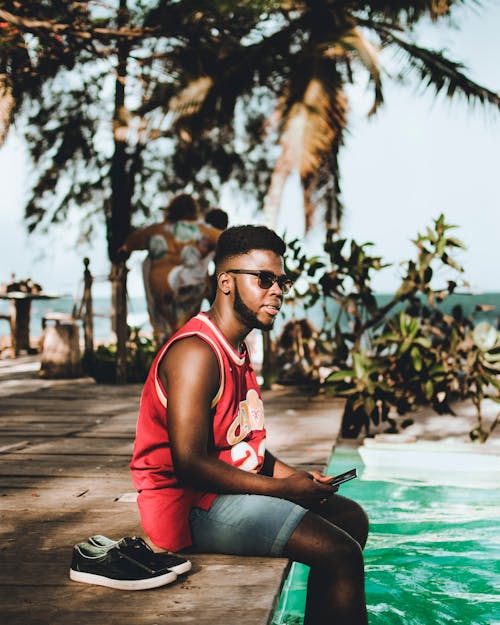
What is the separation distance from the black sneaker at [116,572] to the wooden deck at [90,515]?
30mm

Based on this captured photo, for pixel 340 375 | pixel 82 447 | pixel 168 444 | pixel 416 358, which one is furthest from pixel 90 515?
pixel 416 358

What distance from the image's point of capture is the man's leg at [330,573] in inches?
92.5

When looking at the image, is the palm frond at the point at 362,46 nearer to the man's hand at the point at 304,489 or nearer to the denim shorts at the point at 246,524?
the man's hand at the point at 304,489

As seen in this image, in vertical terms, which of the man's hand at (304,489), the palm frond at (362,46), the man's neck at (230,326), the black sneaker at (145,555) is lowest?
the black sneaker at (145,555)

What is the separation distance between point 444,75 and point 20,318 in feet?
30.1

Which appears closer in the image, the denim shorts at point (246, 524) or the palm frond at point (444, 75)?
the denim shorts at point (246, 524)

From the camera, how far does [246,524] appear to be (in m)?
2.57

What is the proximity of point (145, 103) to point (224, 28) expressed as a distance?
21.9ft

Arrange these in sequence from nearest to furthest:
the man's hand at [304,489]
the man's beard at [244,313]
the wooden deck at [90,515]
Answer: the wooden deck at [90,515] < the man's hand at [304,489] < the man's beard at [244,313]

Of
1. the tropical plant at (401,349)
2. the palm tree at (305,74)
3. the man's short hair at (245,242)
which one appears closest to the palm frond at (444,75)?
the palm tree at (305,74)

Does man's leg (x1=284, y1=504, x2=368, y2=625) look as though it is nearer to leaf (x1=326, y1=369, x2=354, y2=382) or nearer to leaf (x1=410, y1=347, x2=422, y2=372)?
leaf (x1=326, y1=369, x2=354, y2=382)

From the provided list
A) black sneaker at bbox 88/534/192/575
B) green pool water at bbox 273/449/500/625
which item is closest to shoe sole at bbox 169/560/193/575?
black sneaker at bbox 88/534/192/575

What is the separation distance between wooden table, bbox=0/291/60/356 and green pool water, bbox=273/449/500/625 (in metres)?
9.89

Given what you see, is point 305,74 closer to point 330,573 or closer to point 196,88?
point 196,88
